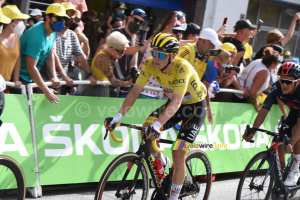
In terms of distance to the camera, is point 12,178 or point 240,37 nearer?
point 12,178

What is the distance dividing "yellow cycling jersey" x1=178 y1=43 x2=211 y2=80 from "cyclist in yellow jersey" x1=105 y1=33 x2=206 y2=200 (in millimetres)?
1059

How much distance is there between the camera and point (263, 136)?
29.7 ft

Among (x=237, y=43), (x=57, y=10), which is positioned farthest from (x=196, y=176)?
(x=237, y=43)

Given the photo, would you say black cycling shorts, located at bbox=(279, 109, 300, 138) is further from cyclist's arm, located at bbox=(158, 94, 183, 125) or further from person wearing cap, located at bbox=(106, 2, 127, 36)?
person wearing cap, located at bbox=(106, 2, 127, 36)

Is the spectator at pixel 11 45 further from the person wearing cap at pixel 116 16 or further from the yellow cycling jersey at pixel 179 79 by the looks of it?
the person wearing cap at pixel 116 16

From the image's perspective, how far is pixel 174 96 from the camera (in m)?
5.35

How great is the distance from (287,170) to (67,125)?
2.97 meters

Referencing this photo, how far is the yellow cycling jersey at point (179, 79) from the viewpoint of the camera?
5.43m

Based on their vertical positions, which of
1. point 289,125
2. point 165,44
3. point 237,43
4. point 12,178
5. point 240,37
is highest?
point 165,44

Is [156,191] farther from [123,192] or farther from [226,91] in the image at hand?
[226,91]

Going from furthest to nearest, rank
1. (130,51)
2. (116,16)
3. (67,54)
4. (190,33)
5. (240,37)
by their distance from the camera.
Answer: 1. (116,16)
2. (240,37)
3. (190,33)
4. (130,51)
5. (67,54)

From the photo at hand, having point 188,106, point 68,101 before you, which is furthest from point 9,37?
point 188,106

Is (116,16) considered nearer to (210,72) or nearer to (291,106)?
(210,72)

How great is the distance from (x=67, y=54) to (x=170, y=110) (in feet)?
8.04
